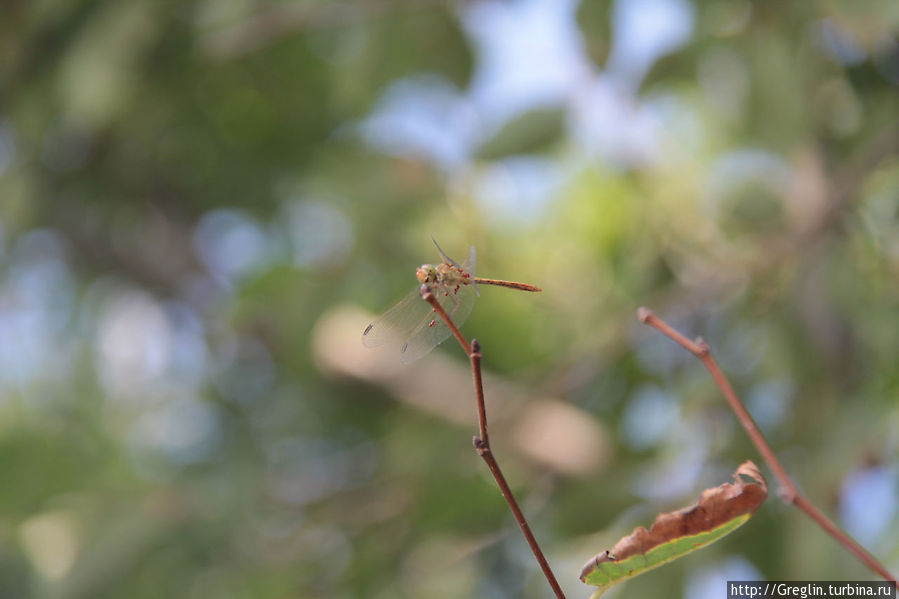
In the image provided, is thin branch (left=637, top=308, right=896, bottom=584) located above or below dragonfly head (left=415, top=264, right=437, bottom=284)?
below

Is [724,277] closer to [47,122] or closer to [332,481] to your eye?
[332,481]

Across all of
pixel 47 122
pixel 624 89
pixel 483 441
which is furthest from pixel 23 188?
pixel 483 441

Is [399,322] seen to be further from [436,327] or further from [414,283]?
[414,283]

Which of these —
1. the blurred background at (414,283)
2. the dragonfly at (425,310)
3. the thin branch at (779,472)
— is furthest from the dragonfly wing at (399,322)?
the blurred background at (414,283)

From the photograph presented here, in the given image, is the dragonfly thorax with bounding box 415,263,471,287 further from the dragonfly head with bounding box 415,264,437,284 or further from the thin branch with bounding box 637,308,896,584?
the thin branch with bounding box 637,308,896,584

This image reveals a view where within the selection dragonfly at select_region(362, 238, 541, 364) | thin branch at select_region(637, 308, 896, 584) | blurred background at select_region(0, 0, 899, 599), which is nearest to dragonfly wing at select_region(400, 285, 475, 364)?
dragonfly at select_region(362, 238, 541, 364)

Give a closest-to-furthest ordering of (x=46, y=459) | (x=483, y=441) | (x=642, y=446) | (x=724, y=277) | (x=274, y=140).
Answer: (x=483, y=441), (x=724, y=277), (x=642, y=446), (x=46, y=459), (x=274, y=140)

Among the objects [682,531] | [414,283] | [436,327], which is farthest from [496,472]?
[414,283]
